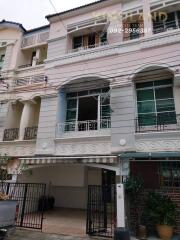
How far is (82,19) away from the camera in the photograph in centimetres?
1184

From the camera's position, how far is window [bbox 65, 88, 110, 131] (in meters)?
9.84

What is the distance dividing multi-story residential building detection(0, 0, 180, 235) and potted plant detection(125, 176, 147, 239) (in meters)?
0.55

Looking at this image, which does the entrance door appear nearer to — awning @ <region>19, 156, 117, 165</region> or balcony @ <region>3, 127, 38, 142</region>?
awning @ <region>19, 156, 117, 165</region>

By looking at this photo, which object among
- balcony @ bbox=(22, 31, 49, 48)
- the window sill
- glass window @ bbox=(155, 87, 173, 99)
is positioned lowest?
the window sill

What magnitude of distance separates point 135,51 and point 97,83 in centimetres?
241

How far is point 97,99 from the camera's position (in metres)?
10.4

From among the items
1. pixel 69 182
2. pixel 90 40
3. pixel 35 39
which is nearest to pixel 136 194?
pixel 69 182

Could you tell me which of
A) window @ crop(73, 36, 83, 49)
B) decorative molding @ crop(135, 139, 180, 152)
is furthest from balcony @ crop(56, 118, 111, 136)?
window @ crop(73, 36, 83, 49)

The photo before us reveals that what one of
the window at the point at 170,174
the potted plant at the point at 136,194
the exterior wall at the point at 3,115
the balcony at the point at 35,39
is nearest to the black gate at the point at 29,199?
the exterior wall at the point at 3,115

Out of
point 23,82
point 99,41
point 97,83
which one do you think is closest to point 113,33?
point 99,41

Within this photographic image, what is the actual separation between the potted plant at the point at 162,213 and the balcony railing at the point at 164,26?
25.7 feet

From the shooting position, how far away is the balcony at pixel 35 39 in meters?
13.1

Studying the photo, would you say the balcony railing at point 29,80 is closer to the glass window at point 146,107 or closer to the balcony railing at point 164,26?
the glass window at point 146,107

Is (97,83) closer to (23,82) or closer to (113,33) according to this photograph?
(113,33)
